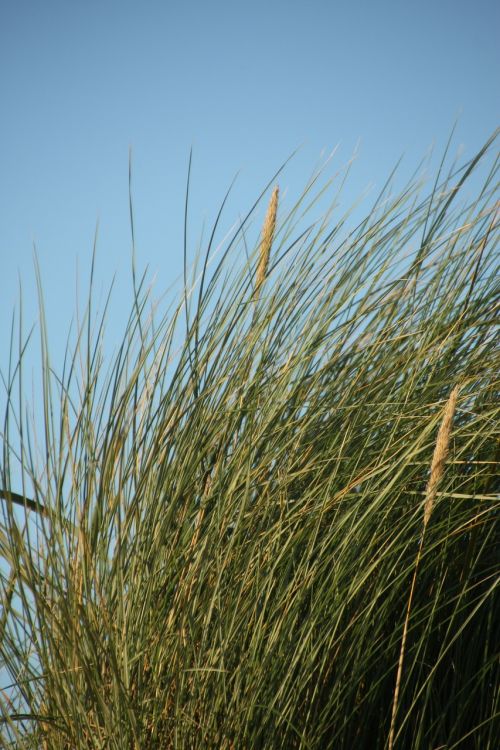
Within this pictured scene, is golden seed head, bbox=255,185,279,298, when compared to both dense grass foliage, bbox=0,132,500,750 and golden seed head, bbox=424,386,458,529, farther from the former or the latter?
golden seed head, bbox=424,386,458,529

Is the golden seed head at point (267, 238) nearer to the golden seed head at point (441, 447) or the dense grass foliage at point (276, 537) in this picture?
the dense grass foliage at point (276, 537)

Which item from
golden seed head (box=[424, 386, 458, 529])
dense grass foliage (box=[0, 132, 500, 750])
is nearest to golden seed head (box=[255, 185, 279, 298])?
dense grass foliage (box=[0, 132, 500, 750])

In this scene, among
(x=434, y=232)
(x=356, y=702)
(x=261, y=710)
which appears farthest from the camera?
(x=434, y=232)

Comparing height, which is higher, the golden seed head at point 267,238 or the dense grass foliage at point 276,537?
the golden seed head at point 267,238

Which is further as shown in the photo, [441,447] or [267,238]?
[267,238]

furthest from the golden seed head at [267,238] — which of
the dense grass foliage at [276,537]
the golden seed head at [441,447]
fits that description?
the golden seed head at [441,447]

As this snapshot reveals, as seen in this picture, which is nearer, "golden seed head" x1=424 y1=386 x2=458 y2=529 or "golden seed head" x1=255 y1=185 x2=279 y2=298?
"golden seed head" x1=424 y1=386 x2=458 y2=529

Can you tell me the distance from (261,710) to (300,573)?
0.63 feet

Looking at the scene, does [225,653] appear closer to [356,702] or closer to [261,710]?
[261,710]

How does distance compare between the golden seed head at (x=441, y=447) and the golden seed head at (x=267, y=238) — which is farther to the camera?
the golden seed head at (x=267, y=238)

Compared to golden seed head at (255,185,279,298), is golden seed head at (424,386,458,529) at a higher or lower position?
lower

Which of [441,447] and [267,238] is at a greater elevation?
[267,238]

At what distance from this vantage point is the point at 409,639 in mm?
1333

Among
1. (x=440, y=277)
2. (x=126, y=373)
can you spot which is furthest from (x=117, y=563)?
(x=440, y=277)
